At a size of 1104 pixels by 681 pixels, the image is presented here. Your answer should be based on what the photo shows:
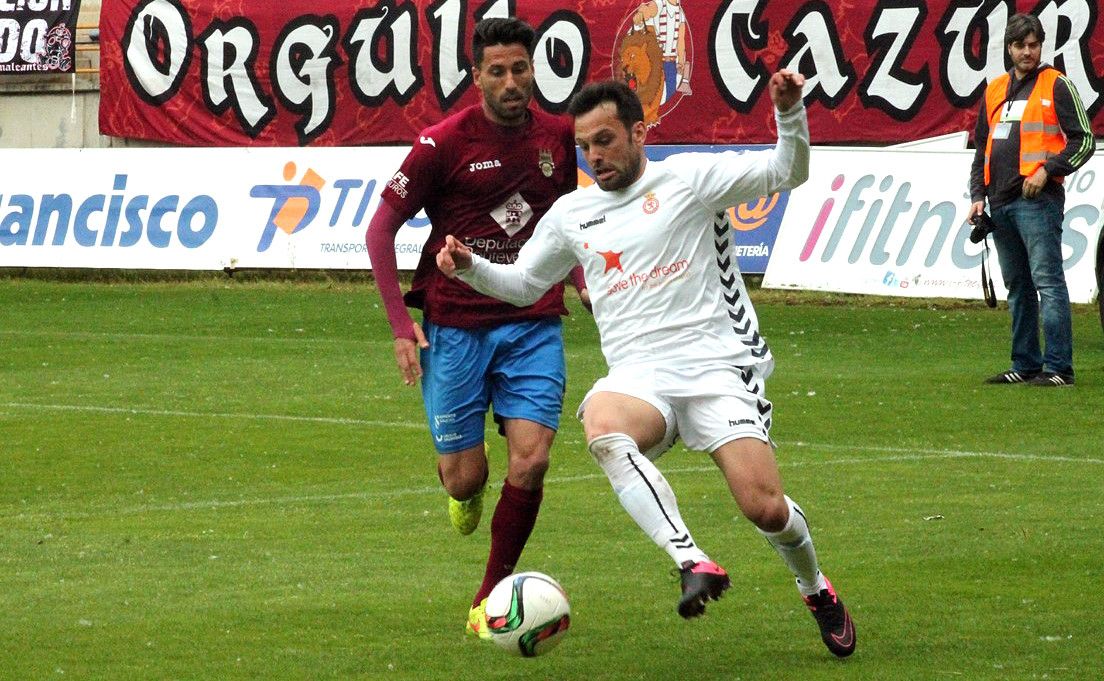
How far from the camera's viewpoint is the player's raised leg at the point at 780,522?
20.0 feet

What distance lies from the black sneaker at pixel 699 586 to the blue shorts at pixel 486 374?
1.57 meters

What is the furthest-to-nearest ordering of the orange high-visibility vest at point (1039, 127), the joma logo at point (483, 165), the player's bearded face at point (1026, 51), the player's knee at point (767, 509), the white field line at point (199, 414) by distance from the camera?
the orange high-visibility vest at point (1039, 127) < the player's bearded face at point (1026, 51) < the white field line at point (199, 414) < the joma logo at point (483, 165) < the player's knee at point (767, 509)

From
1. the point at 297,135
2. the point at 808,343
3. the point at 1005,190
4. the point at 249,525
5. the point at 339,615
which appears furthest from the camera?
the point at 297,135

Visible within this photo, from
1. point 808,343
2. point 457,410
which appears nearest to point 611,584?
point 457,410

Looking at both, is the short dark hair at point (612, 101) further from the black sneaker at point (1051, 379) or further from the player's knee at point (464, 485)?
the black sneaker at point (1051, 379)

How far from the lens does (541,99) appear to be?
23.2m

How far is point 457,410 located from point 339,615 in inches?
38.4

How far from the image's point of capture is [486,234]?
7328 millimetres

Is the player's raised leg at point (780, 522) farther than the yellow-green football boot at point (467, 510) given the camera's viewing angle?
No

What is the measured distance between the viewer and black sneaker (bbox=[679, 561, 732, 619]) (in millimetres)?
5605

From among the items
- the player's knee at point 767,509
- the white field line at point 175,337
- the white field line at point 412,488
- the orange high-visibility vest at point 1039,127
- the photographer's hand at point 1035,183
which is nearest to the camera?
the player's knee at point 767,509

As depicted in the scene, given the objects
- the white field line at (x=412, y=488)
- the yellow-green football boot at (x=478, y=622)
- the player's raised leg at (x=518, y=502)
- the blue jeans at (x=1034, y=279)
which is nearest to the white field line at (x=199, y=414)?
the white field line at (x=412, y=488)

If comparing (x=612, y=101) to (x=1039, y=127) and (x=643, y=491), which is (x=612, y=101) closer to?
(x=643, y=491)

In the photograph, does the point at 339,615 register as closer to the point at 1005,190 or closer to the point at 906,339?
the point at 1005,190
